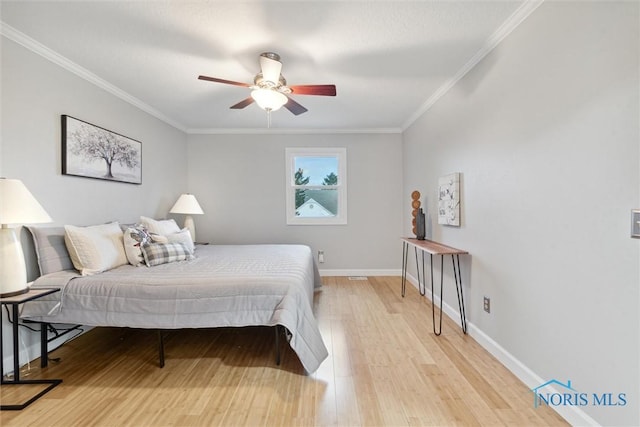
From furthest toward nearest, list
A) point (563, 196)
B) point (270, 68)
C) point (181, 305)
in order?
point (270, 68) → point (181, 305) → point (563, 196)

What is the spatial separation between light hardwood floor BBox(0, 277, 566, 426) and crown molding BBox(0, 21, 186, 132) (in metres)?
2.37

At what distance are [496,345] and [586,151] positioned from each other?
150cm

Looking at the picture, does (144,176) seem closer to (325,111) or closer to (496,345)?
(325,111)

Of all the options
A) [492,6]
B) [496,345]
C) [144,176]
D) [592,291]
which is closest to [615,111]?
[592,291]

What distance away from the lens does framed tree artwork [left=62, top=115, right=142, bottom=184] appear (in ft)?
8.18

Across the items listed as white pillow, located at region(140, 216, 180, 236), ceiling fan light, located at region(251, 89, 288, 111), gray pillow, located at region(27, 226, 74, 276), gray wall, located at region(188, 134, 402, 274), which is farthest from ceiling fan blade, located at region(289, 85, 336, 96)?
gray wall, located at region(188, 134, 402, 274)

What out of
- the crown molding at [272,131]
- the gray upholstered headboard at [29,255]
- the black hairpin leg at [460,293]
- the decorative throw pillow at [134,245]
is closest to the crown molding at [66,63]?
the crown molding at [272,131]

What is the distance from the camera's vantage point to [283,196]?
4711mm

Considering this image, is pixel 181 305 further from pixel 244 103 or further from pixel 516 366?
pixel 516 366

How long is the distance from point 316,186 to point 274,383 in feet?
10.7

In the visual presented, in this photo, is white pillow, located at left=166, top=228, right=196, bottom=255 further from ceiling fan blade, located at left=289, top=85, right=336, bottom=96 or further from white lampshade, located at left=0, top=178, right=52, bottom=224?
ceiling fan blade, located at left=289, top=85, right=336, bottom=96

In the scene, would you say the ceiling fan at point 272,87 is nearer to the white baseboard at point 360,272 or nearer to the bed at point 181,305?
the bed at point 181,305

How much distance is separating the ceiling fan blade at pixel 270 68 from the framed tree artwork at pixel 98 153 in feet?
5.76

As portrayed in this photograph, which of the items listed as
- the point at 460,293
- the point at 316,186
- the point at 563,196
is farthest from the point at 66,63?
the point at 460,293
